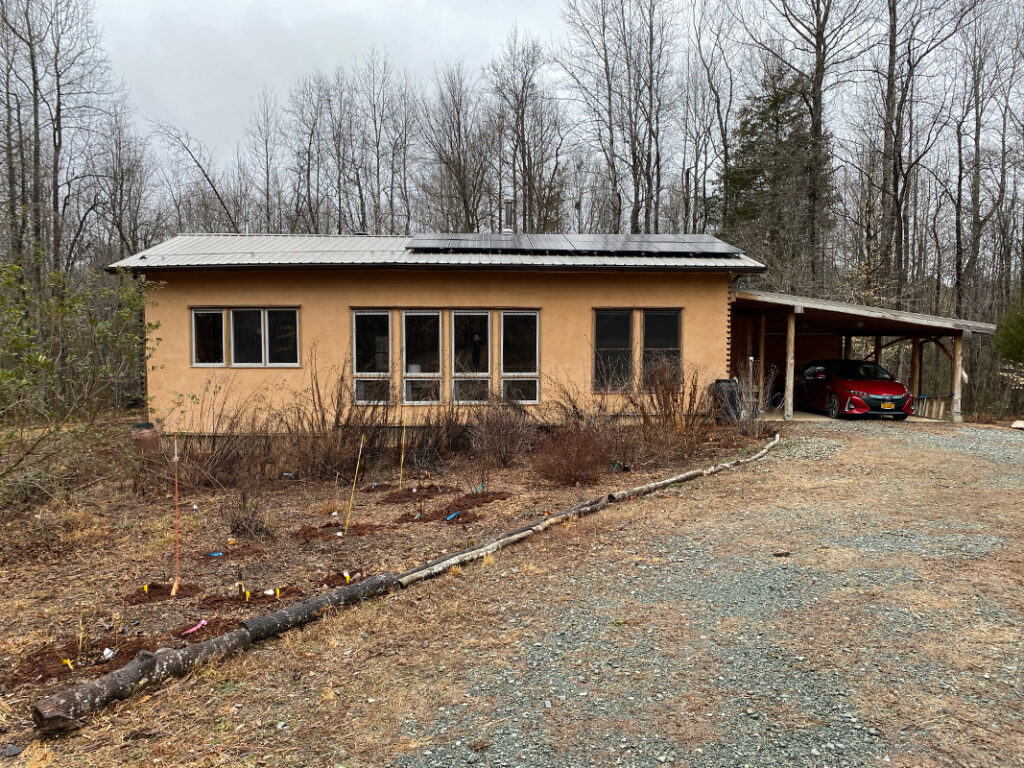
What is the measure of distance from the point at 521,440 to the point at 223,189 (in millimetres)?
23818

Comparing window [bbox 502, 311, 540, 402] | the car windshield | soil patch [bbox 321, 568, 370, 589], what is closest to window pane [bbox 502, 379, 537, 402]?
window [bbox 502, 311, 540, 402]

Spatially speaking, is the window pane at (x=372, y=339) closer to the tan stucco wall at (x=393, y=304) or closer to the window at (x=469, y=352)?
the tan stucco wall at (x=393, y=304)

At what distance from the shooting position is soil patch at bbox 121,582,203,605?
14.9ft

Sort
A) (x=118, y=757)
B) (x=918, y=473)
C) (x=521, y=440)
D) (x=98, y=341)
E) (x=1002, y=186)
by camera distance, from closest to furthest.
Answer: (x=118, y=757), (x=98, y=341), (x=918, y=473), (x=521, y=440), (x=1002, y=186)

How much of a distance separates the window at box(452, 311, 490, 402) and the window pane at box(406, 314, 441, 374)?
0.35m

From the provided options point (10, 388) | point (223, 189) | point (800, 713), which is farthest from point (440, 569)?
point (223, 189)

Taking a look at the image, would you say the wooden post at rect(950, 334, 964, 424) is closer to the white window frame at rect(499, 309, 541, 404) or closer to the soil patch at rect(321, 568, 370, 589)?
the white window frame at rect(499, 309, 541, 404)

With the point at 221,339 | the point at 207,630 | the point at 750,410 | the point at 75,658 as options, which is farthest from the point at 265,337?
the point at 750,410

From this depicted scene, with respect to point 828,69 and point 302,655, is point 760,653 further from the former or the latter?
point 828,69

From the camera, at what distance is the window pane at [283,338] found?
11.7 m

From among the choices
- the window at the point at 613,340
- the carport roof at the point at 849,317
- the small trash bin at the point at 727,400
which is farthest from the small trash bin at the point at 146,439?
the carport roof at the point at 849,317

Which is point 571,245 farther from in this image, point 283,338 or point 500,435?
point 283,338

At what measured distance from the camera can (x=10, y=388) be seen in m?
5.19

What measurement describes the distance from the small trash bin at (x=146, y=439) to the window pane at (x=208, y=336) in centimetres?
221
